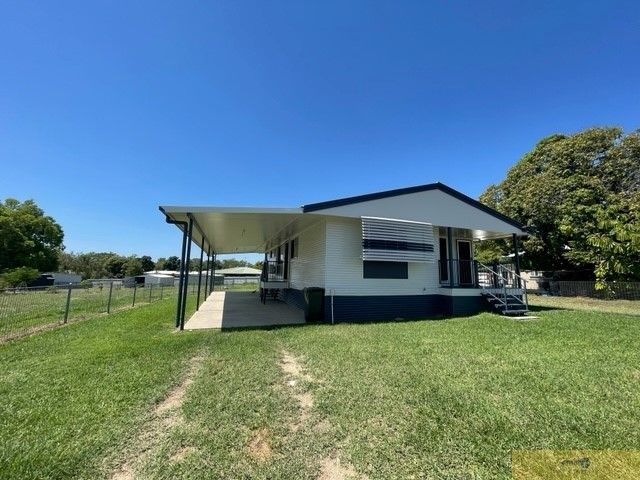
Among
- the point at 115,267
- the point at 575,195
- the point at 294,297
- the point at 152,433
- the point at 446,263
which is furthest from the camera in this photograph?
the point at 115,267

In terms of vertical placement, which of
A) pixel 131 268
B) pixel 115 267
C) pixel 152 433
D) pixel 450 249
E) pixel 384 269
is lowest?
pixel 152 433

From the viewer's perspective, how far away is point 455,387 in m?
3.71

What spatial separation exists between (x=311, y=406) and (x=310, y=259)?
25.0 ft

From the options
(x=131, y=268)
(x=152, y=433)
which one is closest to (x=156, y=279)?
(x=131, y=268)

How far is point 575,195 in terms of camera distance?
18.9m

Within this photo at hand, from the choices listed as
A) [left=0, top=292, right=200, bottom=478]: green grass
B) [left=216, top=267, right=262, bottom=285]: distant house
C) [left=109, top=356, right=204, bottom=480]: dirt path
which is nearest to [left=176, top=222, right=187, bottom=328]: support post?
[left=0, top=292, right=200, bottom=478]: green grass

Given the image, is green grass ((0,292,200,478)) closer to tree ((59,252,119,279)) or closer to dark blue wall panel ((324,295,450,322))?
dark blue wall panel ((324,295,450,322))

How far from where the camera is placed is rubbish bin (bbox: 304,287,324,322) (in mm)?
8977

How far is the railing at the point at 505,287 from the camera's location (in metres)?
10.3

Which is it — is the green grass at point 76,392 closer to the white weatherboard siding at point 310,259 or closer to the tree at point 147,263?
the white weatherboard siding at point 310,259

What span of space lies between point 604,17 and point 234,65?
10.4 metres

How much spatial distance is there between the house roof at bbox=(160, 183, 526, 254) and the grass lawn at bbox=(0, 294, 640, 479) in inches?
140

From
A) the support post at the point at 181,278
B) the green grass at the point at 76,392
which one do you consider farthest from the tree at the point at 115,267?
the green grass at the point at 76,392

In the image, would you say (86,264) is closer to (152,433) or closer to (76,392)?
(76,392)
